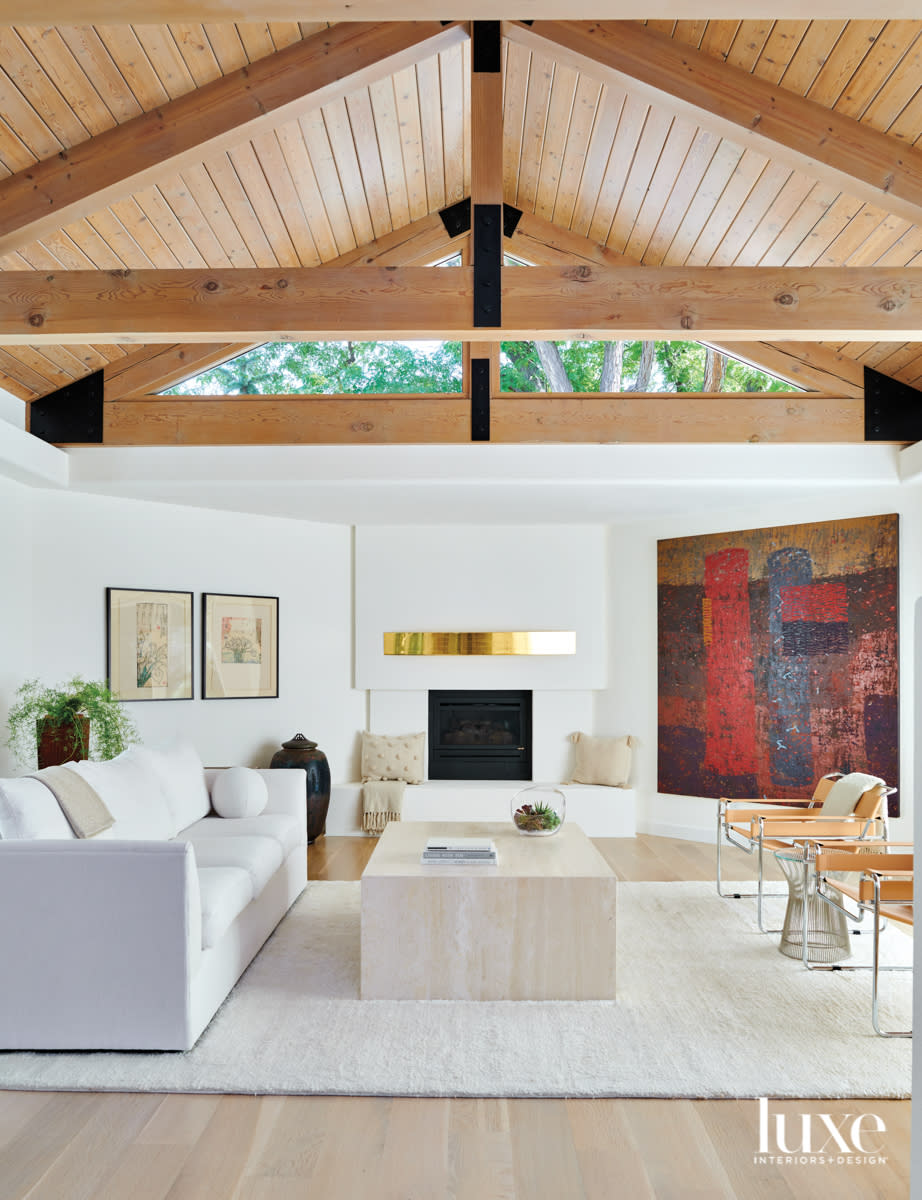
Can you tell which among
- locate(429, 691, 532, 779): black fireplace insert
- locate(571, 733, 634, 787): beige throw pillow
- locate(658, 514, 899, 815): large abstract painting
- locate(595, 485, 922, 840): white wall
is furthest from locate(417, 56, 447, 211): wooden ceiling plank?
locate(571, 733, 634, 787): beige throw pillow

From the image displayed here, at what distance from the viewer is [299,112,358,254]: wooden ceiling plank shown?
194 inches

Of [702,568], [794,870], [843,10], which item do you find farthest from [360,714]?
[843,10]

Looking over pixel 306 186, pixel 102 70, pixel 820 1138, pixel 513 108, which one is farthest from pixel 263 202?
pixel 820 1138

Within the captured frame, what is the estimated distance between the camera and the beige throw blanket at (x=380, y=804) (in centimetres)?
684

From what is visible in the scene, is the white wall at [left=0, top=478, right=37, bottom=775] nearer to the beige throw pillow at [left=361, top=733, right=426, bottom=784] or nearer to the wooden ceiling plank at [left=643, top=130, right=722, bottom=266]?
the beige throw pillow at [left=361, top=733, right=426, bottom=784]

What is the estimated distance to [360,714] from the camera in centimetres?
736

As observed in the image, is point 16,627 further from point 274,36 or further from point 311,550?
point 274,36

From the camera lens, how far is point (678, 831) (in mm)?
6836

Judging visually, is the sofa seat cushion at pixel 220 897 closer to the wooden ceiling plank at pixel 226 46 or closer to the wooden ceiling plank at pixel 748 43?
the wooden ceiling plank at pixel 226 46

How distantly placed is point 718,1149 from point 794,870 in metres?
2.01

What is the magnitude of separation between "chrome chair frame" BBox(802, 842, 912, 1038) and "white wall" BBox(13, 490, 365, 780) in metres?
4.07

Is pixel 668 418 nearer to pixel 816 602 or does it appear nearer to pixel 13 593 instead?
pixel 816 602

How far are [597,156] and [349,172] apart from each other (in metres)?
1.46

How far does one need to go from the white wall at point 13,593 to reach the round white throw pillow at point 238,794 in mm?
1347
